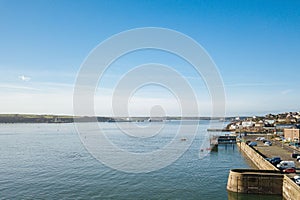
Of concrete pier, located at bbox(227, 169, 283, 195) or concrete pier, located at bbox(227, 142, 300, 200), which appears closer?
concrete pier, located at bbox(227, 142, 300, 200)

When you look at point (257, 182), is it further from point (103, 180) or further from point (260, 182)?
point (103, 180)

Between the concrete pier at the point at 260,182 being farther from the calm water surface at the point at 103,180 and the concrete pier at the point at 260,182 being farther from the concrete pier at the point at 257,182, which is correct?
the calm water surface at the point at 103,180

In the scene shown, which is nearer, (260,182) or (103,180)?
(260,182)

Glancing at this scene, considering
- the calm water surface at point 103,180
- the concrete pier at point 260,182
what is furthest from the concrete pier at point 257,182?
the calm water surface at point 103,180

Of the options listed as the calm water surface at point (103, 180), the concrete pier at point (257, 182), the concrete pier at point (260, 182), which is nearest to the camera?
the concrete pier at point (260, 182)

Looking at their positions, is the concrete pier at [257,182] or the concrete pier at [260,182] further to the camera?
the concrete pier at [257,182]

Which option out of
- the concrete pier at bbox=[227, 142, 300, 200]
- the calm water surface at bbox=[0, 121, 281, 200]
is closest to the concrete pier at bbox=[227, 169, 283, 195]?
the concrete pier at bbox=[227, 142, 300, 200]

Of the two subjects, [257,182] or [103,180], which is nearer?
[257,182]

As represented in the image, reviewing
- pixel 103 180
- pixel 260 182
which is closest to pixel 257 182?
pixel 260 182

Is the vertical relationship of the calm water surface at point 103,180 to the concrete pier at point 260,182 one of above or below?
below

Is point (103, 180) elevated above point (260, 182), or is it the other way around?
point (260, 182)

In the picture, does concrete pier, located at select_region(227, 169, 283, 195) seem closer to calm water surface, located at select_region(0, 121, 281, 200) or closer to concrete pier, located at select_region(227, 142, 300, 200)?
concrete pier, located at select_region(227, 142, 300, 200)

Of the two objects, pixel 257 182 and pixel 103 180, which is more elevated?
pixel 257 182

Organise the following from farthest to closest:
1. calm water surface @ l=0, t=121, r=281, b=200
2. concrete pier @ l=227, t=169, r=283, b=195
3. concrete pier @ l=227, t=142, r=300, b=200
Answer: calm water surface @ l=0, t=121, r=281, b=200 < concrete pier @ l=227, t=169, r=283, b=195 < concrete pier @ l=227, t=142, r=300, b=200
